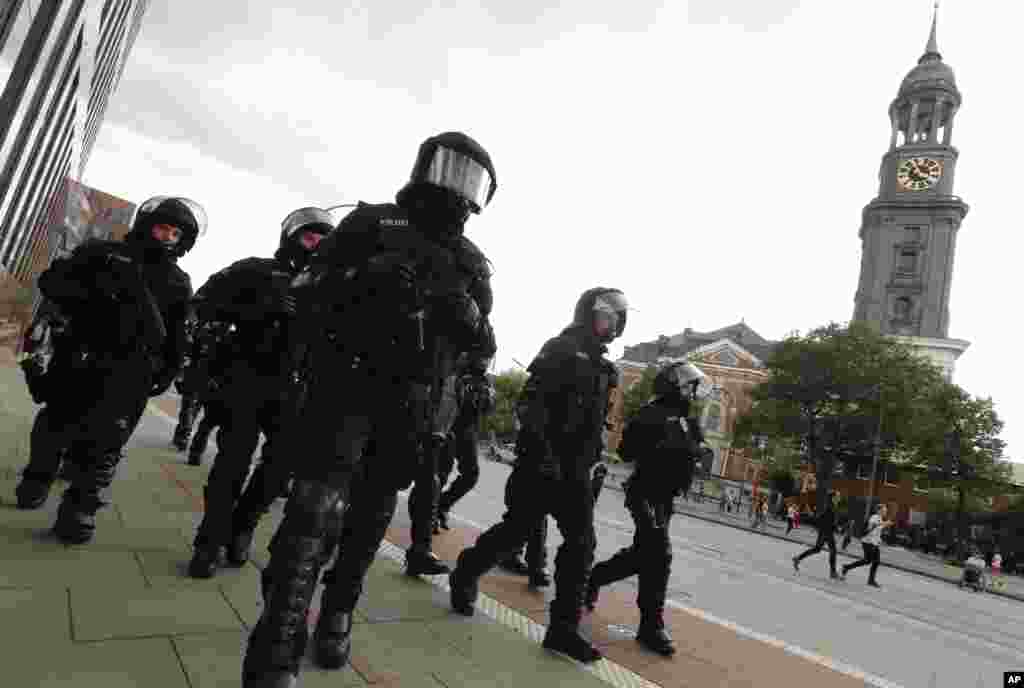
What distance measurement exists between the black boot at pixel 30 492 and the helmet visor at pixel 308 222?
2184mm

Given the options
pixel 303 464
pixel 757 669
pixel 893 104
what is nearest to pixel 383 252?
pixel 303 464

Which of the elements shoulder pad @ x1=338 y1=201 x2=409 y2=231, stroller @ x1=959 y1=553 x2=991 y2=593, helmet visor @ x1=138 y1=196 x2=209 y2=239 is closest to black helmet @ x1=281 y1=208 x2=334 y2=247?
helmet visor @ x1=138 y1=196 x2=209 y2=239

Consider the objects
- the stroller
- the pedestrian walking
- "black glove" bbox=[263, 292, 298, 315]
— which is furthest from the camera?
the stroller

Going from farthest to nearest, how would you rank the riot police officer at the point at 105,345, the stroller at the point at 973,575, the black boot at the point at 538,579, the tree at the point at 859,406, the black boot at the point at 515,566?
the tree at the point at 859,406 → the stroller at the point at 973,575 → the black boot at the point at 515,566 → the black boot at the point at 538,579 → the riot police officer at the point at 105,345

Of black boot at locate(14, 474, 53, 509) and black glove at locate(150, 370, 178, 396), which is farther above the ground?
black glove at locate(150, 370, 178, 396)

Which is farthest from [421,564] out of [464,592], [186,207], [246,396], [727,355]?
[727,355]

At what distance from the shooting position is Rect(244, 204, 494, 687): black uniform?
6.81ft

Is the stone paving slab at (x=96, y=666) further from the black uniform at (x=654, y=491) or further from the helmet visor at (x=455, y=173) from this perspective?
the black uniform at (x=654, y=491)

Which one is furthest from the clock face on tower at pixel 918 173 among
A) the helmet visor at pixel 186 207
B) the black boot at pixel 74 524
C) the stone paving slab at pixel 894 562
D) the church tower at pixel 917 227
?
the black boot at pixel 74 524

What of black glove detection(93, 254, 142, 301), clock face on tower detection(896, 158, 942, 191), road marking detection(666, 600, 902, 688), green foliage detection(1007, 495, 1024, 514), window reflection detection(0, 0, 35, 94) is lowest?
road marking detection(666, 600, 902, 688)

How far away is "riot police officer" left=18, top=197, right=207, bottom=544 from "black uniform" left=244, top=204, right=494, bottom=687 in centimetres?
178

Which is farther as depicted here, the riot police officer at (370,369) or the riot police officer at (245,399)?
the riot police officer at (245,399)

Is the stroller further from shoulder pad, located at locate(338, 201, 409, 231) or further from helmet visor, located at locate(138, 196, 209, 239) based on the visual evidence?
helmet visor, located at locate(138, 196, 209, 239)

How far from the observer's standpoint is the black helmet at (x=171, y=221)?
3736mm
